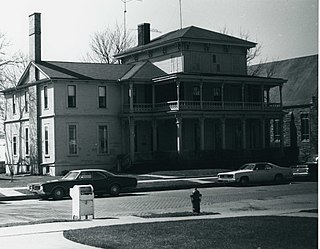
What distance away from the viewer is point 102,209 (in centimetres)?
2258

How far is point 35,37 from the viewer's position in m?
29.3

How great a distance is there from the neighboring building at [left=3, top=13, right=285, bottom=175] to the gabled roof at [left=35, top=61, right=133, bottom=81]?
0.17ft

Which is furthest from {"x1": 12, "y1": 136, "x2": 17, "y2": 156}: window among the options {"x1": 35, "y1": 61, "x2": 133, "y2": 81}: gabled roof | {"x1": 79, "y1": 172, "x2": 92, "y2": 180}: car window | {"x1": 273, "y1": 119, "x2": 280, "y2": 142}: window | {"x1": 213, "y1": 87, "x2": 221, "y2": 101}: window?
{"x1": 213, "y1": 87, "x2": 221, "y2": 101}: window

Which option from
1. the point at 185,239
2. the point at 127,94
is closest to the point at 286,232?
the point at 185,239

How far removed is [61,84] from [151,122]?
920cm

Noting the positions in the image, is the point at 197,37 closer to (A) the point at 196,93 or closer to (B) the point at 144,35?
(A) the point at 196,93

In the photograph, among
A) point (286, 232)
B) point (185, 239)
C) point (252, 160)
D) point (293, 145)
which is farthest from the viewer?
point (252, 160)

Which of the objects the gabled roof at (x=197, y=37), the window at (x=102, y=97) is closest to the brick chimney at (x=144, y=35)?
the gabled roof at (x=197, y=37)

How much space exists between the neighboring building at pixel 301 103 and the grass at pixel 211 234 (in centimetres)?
350

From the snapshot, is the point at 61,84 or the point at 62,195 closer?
the point at 62,195

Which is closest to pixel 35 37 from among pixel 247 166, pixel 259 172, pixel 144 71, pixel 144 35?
pixel 247 166

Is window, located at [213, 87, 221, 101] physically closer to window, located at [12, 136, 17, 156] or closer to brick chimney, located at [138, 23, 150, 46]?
brick chimney, located at [138, 23, 150, 46]

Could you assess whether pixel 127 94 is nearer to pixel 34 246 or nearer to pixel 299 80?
pixel 299 80

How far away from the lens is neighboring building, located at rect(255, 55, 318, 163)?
18797 millimetres
